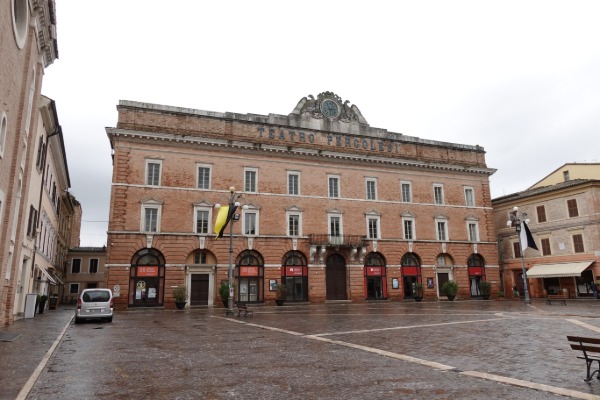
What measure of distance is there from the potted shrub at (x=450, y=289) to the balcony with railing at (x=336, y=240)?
8439mm

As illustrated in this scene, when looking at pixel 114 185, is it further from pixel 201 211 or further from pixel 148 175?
pixel 201 211

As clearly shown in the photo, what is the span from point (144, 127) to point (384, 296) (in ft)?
77.8

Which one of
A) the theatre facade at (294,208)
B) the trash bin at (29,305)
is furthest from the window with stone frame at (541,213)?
the trash bin at (29,305)

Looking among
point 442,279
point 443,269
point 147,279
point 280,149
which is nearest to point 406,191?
point 443,269

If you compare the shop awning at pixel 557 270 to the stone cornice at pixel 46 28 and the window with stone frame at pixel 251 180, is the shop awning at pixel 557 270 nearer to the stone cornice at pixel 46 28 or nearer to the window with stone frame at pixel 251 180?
the window with stone frame at pixel 251 180

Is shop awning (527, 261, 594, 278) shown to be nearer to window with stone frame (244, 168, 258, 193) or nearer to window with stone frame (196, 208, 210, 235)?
window with stone frame (244, 168, 258, 193)

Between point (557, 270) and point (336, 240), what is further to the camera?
point (557, 270)

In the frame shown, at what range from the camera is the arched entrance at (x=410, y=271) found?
3716 centimetres

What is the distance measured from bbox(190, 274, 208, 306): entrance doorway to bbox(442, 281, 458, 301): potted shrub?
20367mm

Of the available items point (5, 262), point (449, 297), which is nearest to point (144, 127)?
point (5, 262)

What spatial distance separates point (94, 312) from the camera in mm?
19188

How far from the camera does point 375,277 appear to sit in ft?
119

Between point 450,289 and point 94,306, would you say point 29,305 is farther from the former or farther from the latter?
point 450,289

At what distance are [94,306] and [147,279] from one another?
430 inches
